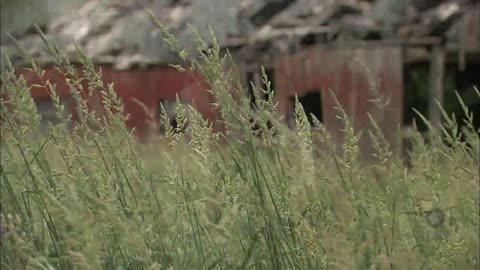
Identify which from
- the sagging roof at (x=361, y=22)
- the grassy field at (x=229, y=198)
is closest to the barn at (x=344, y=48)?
the sagging roof at (x=361, y=22)

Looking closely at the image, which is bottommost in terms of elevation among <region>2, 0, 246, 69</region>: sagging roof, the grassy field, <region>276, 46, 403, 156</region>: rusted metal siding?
<region>276, 46, 403, 156</region>: rusted metal siding

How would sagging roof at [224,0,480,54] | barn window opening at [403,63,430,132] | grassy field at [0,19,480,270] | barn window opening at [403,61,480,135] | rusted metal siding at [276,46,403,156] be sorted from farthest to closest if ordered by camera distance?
barn window opening at [403,63,430,132] → barn window opening at [403,61,480,135] → rusted metal siding at [276,46,403,156] → sagging roof at [224,0,480,54] → grassy field at [0,19,480,270]

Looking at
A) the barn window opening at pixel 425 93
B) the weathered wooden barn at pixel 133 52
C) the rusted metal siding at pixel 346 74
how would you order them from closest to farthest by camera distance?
1. the rusted metal siding at pixel 346 74
2. the barn window opening at pixel 425 93
3. the weathered wooden barn at pixel 133 52

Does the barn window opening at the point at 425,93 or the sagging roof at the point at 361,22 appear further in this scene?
the barn window opening at the point at 425,93

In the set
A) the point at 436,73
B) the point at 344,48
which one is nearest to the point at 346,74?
the point at 344,48

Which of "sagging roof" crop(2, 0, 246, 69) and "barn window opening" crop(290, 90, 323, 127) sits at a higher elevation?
"sagging roof" crop(2, 0, 246, 69)

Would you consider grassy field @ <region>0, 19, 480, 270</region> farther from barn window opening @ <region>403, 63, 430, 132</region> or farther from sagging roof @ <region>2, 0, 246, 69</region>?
barn window opening @ <region>403, 63, 430, 132</region>

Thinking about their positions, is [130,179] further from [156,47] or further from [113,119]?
[156,47]

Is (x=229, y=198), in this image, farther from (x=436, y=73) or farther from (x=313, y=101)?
(x=313, y=101)

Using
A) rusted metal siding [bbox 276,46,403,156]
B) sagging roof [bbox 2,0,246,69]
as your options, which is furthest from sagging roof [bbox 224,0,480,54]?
sagging roof [bbox 2,0,246,69]

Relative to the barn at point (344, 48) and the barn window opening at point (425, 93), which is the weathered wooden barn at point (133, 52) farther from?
the barn window opening at point (425, 93)

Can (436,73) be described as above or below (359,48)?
below

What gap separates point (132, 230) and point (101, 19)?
30.0 ft

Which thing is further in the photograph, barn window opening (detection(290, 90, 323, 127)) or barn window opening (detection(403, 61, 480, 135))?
barn window opening (detection(403, 61, 480, 135))
